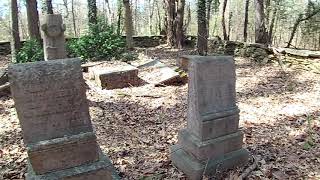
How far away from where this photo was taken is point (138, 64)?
9984 millimetres

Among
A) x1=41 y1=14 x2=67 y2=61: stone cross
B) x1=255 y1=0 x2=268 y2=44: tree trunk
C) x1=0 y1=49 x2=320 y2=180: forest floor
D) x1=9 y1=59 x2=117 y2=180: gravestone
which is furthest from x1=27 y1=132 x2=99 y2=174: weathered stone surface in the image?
x1=255 y1=0 x2=268 y2=44: tree trunk

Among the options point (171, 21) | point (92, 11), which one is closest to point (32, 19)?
point (92, 11)

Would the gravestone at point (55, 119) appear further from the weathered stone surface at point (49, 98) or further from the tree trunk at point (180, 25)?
the tree trunk at point (180, 25)

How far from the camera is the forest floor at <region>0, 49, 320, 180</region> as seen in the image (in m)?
4.43

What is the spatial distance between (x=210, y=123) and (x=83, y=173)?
5.65ft

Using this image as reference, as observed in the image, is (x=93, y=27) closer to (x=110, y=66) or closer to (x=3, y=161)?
(x=110, y=66)

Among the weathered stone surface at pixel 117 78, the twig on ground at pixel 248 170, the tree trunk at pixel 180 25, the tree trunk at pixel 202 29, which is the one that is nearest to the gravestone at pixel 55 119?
the twig on ground at pixel 248 170

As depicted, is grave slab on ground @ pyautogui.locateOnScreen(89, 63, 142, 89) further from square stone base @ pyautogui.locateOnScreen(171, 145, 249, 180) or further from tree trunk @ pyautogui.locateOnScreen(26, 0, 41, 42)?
tree trunk @ pyautogui.locateOnScreen(26, 0, 41, 42)

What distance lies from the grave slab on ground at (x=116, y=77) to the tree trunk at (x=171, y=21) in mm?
6896

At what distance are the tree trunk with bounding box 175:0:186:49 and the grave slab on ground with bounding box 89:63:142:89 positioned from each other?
664 centimetres

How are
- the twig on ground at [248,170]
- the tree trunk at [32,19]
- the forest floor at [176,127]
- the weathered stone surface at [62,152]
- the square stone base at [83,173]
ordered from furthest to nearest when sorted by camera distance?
the tree trunk at [32,19] < the forest floor at [176,127] < the twig on ground at [248,170] < the square stone base at [83,173] < the weathered stone surface at [62,152]

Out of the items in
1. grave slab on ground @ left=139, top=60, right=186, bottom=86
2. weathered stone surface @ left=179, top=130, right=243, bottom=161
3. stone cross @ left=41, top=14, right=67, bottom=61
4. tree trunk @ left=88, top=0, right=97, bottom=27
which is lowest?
weathered stone surface @ left=179, top=130, right=243, bottom=161

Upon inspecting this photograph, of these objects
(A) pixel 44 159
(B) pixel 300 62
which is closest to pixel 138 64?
(B) pixel 300 62

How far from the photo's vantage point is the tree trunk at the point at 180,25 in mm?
14495
